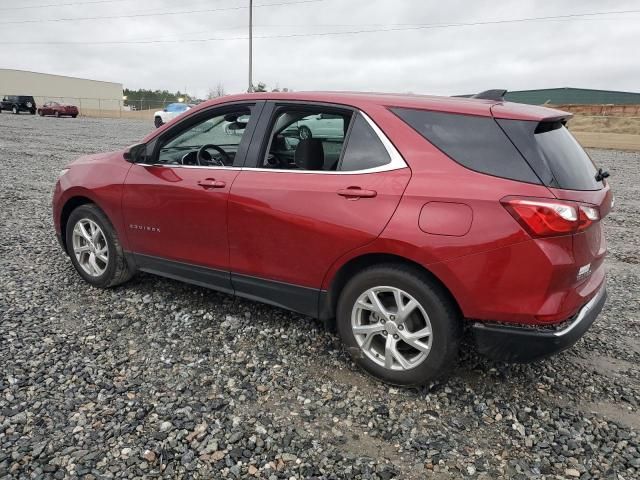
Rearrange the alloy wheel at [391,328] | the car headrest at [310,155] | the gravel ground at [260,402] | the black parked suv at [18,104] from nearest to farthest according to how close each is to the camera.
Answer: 1. the gravel ground at [260,402]
2. the alloy wheel at [391,328]
3. the car headrest at [310,155]
4. the black parked suv at [18,104]

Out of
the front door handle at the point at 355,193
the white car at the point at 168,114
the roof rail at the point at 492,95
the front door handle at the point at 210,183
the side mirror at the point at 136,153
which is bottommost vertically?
the front door handle at the point at 210,183

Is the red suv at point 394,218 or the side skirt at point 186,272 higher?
the red suv at point 394,218

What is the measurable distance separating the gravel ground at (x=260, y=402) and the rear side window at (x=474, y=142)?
1.37m

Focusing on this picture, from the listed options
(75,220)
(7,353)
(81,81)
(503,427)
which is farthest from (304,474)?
(81,81)

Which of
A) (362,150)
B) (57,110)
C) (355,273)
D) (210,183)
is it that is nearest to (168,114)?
(57,110)

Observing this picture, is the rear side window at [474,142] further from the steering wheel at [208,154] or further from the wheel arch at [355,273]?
the steering wheel at [208,154]

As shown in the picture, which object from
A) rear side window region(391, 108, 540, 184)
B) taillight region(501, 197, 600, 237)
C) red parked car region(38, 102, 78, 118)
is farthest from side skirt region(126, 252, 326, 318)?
red parked car region(38, 102, 78, 118)

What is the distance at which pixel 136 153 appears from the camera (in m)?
4.01

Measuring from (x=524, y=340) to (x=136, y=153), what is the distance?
10.4 ft

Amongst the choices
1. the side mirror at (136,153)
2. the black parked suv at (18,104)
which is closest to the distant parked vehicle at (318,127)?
the side mirror at (136,153)

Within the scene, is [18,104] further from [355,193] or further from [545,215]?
[545,215]

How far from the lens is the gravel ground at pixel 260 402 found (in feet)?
7.91

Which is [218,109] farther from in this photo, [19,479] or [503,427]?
[503,427]

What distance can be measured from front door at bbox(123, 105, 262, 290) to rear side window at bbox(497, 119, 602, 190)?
6.00ft
